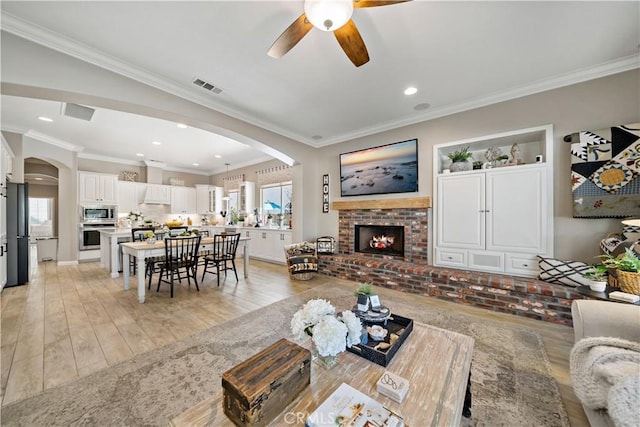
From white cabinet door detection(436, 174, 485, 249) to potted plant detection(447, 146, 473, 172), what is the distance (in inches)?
6.8

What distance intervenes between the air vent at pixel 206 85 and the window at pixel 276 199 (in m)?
3.39

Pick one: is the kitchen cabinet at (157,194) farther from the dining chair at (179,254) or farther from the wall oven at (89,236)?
the dining chair at (179,254)

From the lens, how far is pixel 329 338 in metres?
1.12

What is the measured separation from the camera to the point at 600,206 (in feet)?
8.29

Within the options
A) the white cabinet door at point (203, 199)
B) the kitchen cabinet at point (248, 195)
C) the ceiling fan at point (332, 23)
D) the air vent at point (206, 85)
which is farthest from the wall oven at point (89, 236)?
the ceiling fan at point (332, 23)

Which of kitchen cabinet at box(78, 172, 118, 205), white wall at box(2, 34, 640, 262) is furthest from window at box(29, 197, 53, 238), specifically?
white wall at box(2, 34, 640, 262)

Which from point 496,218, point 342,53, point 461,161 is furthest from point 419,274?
point 342,53

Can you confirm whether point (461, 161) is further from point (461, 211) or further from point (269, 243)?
point (269, 243)

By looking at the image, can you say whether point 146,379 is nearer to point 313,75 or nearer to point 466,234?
point 313,75

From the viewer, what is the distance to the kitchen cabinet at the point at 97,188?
18.5 ft

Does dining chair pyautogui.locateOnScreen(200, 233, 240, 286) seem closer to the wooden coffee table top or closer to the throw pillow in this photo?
the wooden coffee table top

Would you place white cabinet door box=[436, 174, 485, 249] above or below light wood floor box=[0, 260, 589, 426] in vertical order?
above

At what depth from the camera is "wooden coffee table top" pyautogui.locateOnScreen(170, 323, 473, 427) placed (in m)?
0.87

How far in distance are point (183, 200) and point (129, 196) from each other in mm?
1429
